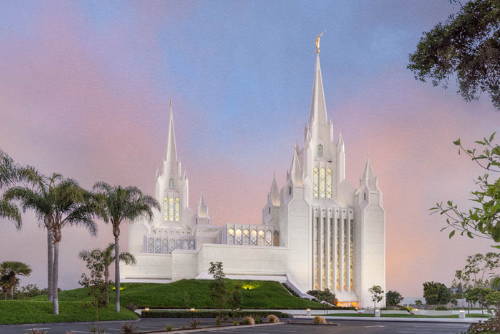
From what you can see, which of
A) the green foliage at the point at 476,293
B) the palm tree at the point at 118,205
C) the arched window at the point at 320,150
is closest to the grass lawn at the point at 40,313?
the palm tree at the point at 118,205

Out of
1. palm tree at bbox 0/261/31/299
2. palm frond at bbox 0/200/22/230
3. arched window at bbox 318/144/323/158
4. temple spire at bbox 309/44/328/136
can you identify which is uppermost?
temple spire at bbox 309/44/328/136

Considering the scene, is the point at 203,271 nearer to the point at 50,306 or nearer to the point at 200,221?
the point at 200,221

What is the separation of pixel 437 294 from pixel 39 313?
56740 mm

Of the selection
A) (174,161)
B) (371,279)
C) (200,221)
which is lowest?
(371,279)

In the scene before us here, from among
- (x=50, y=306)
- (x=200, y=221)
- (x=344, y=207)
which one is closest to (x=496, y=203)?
(x=50, y=306)

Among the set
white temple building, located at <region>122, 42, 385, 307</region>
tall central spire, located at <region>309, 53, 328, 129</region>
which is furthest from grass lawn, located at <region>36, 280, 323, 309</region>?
tall central spire, located at <region>309, 53, 328, 129</region>

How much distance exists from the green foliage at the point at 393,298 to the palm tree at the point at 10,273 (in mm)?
46868

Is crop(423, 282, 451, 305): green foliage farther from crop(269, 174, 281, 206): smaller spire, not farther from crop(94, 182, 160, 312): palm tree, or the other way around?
crop(94, 182, 160, 312): palm tree

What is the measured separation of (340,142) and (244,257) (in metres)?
21.9

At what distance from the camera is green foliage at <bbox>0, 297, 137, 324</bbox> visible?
96.0 feet

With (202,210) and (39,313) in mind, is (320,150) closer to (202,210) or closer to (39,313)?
(202,210)

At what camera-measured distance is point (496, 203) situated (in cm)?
444

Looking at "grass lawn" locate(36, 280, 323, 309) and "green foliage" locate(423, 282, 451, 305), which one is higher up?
"grass lawn" locate(36, 280, 323, 309)

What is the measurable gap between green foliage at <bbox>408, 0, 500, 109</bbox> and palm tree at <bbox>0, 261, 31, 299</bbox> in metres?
52.2
